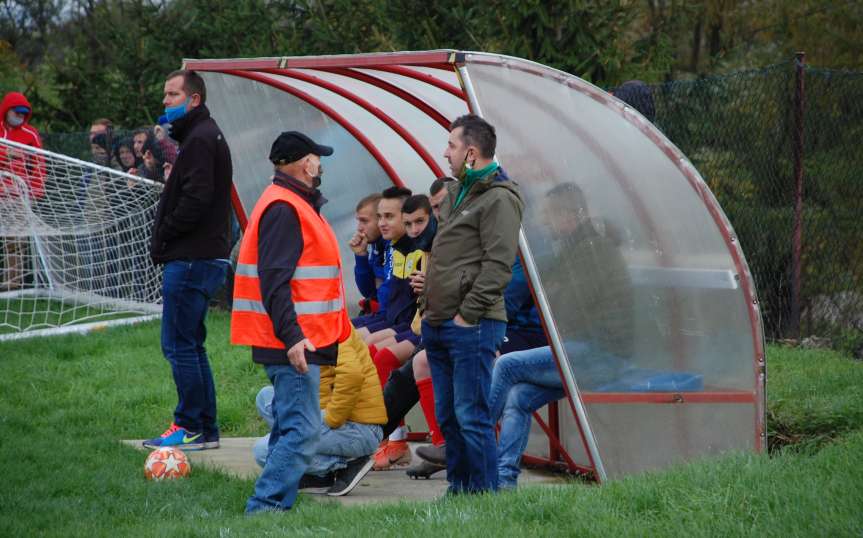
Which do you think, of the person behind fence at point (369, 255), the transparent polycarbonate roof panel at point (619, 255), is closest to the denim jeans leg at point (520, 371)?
the transparent polycarbonate roof panel at point (619, 255)

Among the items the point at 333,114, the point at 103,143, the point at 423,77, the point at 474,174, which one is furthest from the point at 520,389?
the point at 103,143

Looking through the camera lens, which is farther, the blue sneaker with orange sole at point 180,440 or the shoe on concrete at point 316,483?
the blue sneaker with orange sole at point 180,440

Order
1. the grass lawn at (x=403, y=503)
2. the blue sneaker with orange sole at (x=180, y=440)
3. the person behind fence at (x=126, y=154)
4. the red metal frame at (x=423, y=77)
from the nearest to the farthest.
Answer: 1. the grass lawn at (x=403, y=503)
2. the red metal frame at (x=423, y=77)
3. the blue sneaker with orange sole at (x=180, y=440)
4. the person behind fence at (x=126, y=154)

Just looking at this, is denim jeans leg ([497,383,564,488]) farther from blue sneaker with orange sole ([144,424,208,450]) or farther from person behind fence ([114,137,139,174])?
person behind fence ([114,137,139,174])

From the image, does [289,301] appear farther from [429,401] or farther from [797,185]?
[797,185]

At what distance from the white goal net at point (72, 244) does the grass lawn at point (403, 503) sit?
2503 mm

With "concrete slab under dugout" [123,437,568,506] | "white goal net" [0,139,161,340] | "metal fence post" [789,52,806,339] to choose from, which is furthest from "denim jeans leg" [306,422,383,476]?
"white goal net" [0,139,161,340]

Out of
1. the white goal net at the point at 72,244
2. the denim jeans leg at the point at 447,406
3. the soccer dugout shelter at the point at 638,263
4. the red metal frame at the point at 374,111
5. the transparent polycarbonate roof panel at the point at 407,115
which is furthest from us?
the white goal net at the point at 72,244

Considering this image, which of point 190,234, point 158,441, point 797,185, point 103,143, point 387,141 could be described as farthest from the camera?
point 103,143

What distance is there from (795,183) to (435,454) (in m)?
4.45

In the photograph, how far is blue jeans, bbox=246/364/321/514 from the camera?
18.0ft

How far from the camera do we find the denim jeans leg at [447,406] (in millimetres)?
5680

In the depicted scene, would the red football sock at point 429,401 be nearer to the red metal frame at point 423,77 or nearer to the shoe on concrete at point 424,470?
the shoe on concrete at point 424,470

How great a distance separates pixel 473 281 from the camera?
5480 millimetres
